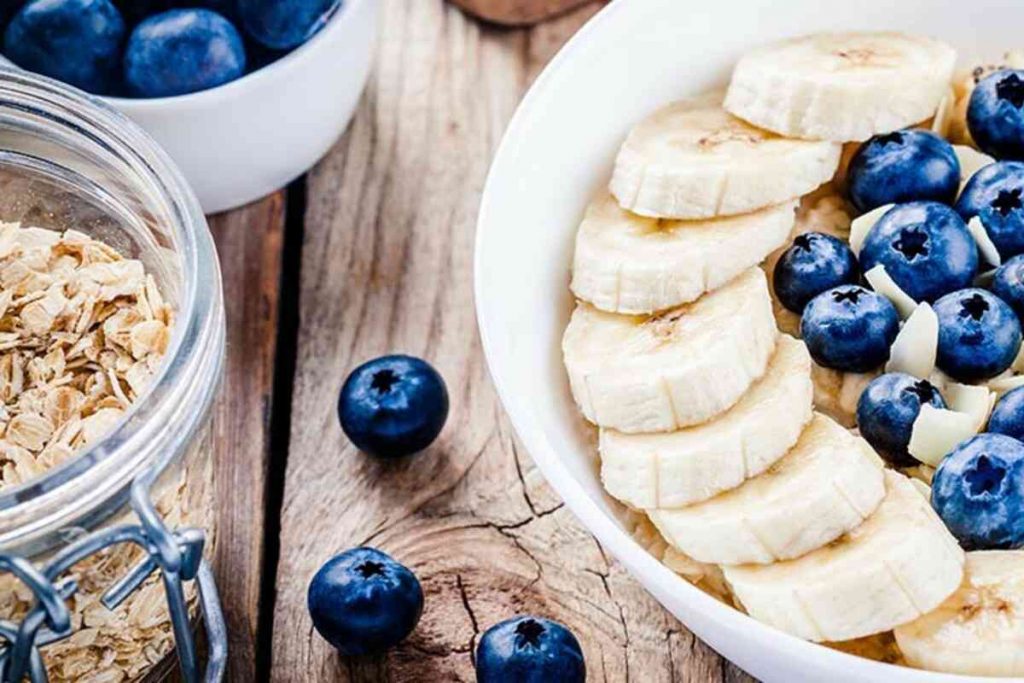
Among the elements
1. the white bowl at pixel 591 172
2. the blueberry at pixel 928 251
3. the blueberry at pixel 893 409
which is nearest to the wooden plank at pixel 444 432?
the white bowl at pixel 591 172

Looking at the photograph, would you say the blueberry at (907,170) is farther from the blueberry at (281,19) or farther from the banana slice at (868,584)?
the blueberry at (281,19)

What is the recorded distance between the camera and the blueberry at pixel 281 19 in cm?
146

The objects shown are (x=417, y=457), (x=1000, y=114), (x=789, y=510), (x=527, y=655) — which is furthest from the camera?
(x=417, y=457)

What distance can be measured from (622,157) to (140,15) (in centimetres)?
47

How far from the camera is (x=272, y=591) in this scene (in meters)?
1.38

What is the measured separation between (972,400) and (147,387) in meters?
0.60

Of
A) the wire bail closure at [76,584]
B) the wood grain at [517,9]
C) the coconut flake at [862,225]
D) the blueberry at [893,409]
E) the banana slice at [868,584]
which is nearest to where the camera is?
the wire bail closure at [76,584]

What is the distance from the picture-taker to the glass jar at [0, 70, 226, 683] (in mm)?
1021

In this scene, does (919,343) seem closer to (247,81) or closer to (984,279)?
(984,279)

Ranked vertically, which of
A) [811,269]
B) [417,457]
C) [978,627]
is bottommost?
[417,457]

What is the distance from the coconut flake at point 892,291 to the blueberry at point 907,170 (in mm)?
84

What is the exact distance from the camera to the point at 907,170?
51.8 inches

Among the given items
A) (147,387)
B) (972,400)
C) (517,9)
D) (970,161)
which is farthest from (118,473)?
(517,9)

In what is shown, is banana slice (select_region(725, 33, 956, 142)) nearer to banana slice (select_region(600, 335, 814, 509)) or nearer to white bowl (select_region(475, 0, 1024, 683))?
white bowl (select_region(475, 0, 1024, 683))
